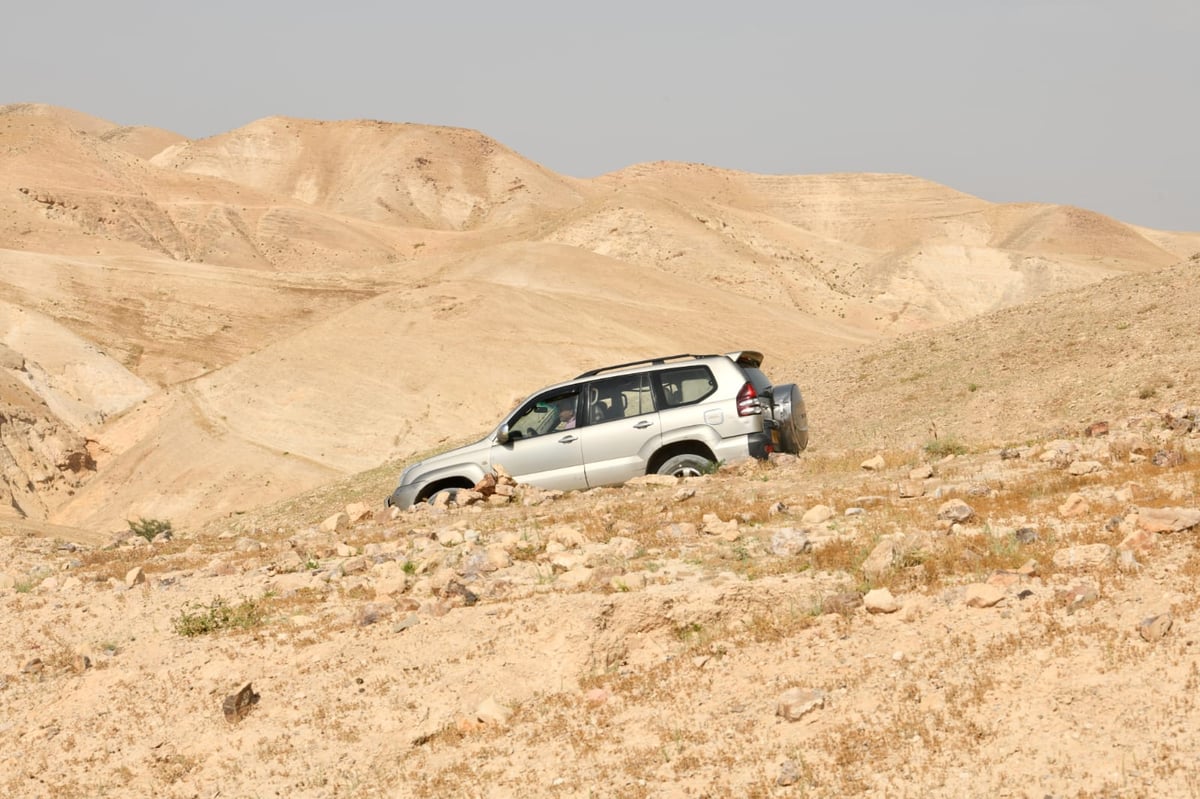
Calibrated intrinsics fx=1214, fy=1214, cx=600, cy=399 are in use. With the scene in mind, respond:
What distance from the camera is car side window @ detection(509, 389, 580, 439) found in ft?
43.0

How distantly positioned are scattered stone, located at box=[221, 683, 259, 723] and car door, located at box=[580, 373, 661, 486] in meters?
6.00

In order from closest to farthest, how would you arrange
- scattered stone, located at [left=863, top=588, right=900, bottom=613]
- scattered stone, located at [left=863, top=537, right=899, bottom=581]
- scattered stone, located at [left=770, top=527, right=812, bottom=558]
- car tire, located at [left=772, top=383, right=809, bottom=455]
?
scattered stone, located at [left=863, top=588, right=900, bottom=613]
scattered stone, located at [left=863, top=537, right=899, bottom=581]
scattered stone, located at [left=770, top=527, right=812, bottom=558]
car tire, located at [left=772, top=383, right=809, bottom=455]

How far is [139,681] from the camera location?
26.2 ft

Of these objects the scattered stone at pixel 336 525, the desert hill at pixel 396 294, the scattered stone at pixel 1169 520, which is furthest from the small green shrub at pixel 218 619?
the desert hill at pixel 396 294

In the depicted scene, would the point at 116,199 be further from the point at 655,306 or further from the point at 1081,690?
the point at 1081,690

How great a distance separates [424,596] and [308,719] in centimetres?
175

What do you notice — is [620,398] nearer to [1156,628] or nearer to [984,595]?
[984,595]

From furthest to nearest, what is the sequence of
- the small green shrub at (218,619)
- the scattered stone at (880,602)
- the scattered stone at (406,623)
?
1. the small green shrub at (218,619)
2. the scattered stone at (406,623)
3. the scattered stone at (880,602)

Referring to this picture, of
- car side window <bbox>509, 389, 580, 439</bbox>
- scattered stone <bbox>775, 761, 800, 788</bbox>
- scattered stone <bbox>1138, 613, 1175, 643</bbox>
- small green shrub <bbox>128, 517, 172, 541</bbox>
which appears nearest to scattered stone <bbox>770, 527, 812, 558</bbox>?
scattered stone <bbox>1138, 613, 1175, 643</bbox>

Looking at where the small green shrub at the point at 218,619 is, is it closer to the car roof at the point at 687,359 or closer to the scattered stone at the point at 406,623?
the scattered stone at the point at 406,623

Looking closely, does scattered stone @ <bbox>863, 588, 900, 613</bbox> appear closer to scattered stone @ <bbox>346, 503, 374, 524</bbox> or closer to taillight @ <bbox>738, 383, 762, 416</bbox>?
taillight @ <bbox>738, 383, 762, 416</bbox>

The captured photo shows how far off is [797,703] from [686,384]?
7.18m

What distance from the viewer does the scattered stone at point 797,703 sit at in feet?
18.8

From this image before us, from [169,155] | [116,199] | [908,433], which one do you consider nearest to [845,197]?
[116,199]
